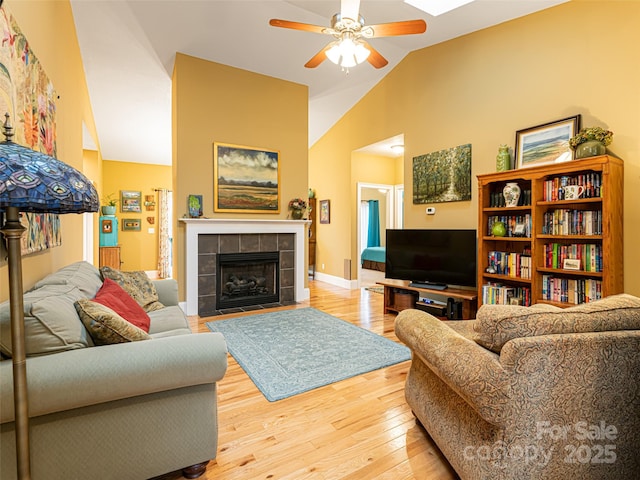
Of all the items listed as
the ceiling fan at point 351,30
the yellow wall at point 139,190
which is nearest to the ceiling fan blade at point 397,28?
the ceiling fan at point 351,30

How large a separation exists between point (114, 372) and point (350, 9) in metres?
2.72

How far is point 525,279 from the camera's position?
3.23 meters

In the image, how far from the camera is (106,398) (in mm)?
1281

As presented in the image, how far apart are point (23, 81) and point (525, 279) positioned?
422cm

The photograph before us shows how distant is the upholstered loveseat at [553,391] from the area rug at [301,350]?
1.37m

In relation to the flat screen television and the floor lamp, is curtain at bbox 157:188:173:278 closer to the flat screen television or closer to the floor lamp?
the flat screen television

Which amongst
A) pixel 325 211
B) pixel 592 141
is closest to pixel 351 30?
pixel 592 141

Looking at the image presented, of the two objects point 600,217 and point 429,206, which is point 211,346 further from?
point 429,206

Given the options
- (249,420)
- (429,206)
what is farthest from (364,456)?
(429,206)

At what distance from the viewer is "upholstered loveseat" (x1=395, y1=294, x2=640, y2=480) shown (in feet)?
3.91

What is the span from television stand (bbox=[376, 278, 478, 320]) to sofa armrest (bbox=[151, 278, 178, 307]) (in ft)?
9.00

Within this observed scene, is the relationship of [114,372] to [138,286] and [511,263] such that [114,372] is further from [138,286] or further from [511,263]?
[511,263]

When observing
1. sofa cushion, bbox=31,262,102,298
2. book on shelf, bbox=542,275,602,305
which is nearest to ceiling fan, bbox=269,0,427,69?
sofa cushion, bbox=31,262,102,298

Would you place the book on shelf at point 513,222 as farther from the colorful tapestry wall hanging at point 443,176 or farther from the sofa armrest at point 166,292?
the sofa armrest at point 166,292
